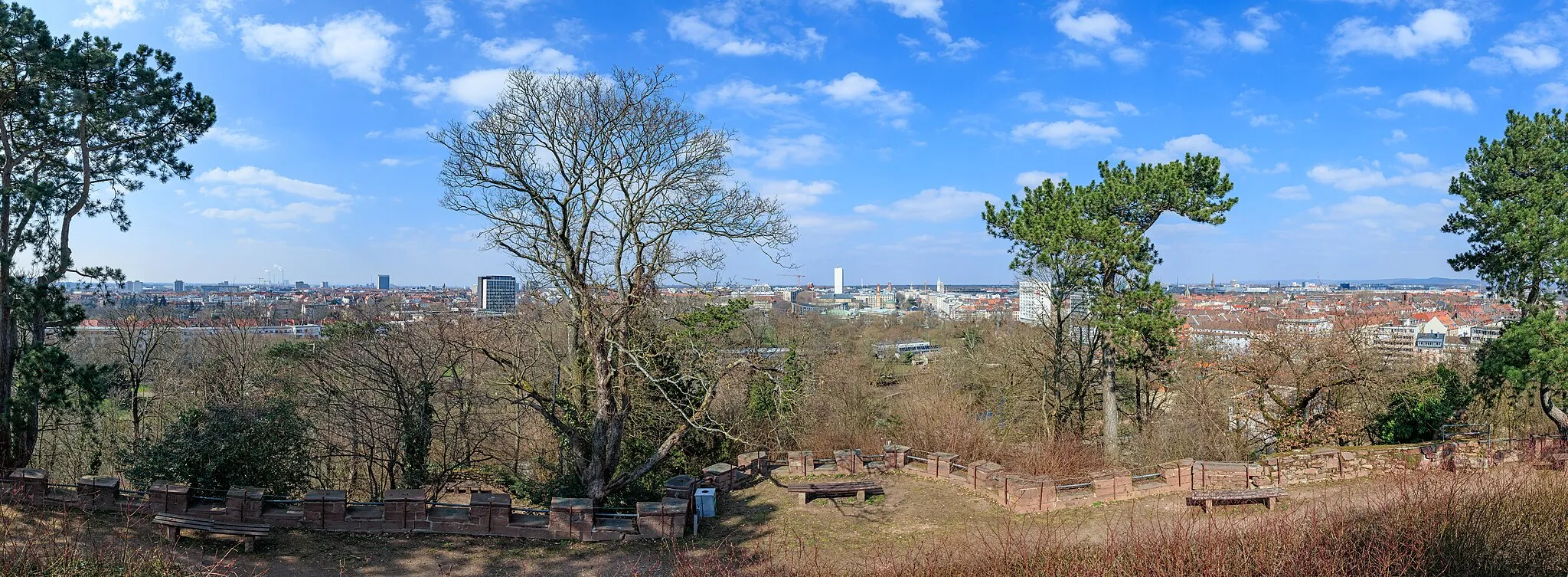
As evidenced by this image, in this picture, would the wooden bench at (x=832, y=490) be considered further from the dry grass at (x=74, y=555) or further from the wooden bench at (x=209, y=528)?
the dry grass at (x=74, y=555)

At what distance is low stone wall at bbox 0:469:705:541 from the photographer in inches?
398

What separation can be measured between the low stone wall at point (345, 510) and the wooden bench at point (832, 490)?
2862 millimetres

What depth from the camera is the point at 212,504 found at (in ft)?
34.4

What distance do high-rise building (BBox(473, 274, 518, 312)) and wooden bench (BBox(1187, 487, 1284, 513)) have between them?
15821mm

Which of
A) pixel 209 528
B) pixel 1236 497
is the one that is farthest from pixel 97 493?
pixel 1236 497

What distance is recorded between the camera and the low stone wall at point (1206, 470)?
12.4 metres

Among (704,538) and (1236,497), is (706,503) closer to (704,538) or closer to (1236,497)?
(704,538)

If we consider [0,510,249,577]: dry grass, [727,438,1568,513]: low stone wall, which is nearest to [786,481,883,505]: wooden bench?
[727,438,1568,513]: low stone wall

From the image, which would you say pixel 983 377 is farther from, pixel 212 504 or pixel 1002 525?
pixel 212 504

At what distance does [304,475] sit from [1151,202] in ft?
59.9

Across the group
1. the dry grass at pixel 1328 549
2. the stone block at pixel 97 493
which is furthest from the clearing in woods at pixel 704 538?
the dry grass at pixel 1328 549

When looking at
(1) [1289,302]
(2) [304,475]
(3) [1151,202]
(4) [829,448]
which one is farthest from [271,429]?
(1) [1289,302]

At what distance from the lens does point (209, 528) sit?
933 centimetres

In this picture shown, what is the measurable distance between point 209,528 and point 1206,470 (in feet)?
49.3
